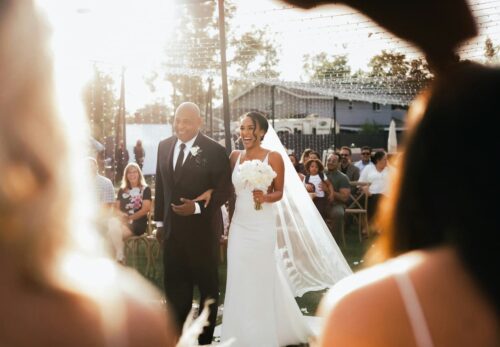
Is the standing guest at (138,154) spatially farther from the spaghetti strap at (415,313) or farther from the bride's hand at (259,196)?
the spaghetti strap at (415,313)

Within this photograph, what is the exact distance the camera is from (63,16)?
851 mm

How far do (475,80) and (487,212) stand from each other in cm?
21

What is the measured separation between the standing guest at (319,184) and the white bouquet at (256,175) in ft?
18.2

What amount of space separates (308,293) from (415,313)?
7.20 meters

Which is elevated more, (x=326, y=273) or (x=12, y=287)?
(x=12, y=287)

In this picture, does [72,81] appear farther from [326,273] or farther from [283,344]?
[326,273]

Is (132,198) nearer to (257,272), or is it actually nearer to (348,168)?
(257,272)

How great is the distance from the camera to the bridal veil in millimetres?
7824

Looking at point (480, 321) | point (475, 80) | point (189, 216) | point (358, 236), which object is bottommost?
point (358, 236)

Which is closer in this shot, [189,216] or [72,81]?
[72,81]

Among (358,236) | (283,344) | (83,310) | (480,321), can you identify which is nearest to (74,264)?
(83,310)

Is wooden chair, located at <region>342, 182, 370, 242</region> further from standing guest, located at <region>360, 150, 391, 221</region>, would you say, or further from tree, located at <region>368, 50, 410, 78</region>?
tree, located at <region>368, 50, 410, 78</region>

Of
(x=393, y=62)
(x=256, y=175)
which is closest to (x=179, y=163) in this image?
(x=256, y=175)

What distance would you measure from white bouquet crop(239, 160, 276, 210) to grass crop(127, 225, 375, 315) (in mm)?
1953
